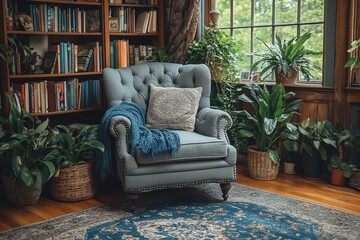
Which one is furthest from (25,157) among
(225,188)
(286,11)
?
(286,11)

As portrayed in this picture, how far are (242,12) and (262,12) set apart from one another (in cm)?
25

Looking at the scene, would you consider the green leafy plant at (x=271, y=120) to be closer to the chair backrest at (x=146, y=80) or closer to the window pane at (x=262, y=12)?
the chair backrest at (x=146, y=80)

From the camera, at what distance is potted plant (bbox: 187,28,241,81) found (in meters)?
4.50

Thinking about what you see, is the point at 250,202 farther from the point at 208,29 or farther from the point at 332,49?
the point at 208,29

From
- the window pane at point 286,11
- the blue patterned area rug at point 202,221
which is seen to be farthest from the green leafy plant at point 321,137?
the window pane at point 286,11

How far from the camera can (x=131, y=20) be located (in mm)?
4695

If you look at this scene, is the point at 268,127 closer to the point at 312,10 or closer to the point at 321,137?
the point at 321,137

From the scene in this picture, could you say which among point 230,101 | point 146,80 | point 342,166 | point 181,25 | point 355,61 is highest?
point 181,25

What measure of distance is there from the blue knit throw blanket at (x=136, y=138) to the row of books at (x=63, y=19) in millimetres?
Answer: 984

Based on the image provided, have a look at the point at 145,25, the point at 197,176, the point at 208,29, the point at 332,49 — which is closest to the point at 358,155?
the point at 332,49

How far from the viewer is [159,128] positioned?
3.78 meters

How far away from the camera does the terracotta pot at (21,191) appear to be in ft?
11.4

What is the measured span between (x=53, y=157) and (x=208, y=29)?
2.04 meters

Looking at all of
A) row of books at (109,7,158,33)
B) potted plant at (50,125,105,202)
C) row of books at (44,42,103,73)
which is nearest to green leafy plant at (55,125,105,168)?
potted plant at (50,125,105,202)
